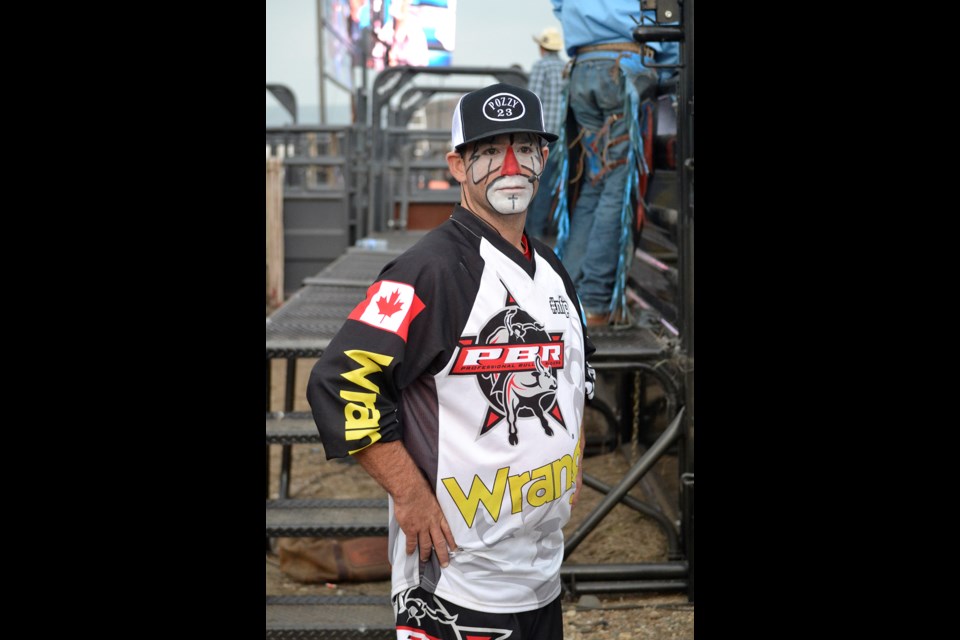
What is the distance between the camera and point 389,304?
218 centimetres

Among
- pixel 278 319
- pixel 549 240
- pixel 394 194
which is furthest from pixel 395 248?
pixel 278 319

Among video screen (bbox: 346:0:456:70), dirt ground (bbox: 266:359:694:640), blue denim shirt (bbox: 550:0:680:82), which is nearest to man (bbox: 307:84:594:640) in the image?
dirt ground (bbox: 266:359:694:640)

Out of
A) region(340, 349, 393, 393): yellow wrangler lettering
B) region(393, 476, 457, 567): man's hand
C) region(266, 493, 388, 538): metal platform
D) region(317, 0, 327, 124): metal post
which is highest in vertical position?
region(317, 0, 327, 124): metal post

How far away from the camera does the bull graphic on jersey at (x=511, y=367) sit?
2211mm

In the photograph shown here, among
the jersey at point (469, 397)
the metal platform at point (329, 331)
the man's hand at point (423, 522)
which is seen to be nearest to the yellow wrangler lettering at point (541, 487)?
the jersey at point (469, 397)

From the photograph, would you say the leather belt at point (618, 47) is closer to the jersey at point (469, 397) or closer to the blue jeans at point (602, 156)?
the blue jeans at point (602, 156)

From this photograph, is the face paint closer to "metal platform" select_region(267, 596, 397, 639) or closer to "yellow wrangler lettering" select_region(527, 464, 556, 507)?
"yellow wrangler lettering" select_region(527, 464, 556, 507)

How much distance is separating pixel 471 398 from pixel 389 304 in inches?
10.7

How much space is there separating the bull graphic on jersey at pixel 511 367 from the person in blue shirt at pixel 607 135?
2589 millimetres

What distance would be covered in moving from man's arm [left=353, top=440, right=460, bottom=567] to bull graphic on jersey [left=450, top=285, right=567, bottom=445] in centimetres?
19

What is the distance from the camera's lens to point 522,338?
2.25m

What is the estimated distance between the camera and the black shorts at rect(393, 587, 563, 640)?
226 cm

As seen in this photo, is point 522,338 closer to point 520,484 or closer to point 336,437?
point 520,484

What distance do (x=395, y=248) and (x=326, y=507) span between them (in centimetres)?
514
